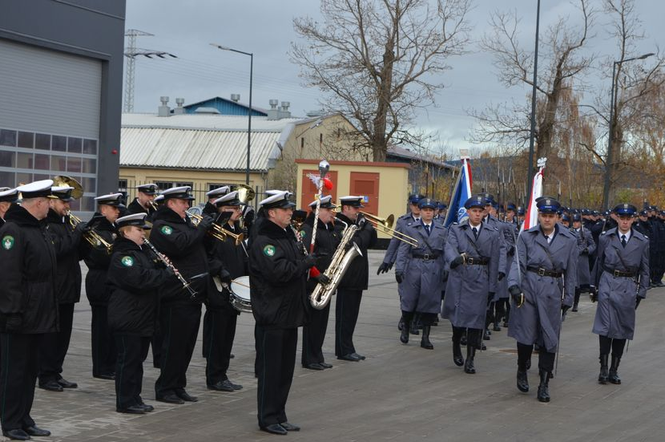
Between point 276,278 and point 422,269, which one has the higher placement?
point 276,278

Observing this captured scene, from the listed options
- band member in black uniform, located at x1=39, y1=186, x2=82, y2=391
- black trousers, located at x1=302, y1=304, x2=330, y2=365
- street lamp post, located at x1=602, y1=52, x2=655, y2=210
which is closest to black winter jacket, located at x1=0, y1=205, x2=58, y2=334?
band member in black uniform, located at x1=39, y1=186, x2=82, y2=391

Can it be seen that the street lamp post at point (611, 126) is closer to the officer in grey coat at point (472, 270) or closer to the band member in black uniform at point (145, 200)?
the officer in grey coat at point (472, 270)

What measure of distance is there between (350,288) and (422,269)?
5.92ft

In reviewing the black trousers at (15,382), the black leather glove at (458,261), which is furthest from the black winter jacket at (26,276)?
the black leather glove at (458,261)

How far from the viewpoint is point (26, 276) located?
7996 mm

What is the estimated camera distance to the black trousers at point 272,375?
8492 mm

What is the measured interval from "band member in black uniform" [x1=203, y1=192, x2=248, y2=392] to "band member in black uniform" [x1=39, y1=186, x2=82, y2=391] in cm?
134

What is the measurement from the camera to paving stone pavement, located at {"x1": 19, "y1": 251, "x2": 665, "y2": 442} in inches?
338

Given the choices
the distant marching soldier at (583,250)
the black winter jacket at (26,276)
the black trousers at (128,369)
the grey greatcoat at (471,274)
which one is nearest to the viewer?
the black winter jacket at (26,276)

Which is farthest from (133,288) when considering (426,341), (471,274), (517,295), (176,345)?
(426,341)

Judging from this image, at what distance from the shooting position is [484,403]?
10102mm

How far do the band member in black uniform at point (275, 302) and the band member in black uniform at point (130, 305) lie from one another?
101cm

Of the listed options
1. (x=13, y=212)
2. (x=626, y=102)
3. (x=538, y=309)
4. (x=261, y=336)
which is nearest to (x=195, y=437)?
(x=261, y=336)

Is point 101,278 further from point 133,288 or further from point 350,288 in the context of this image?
point 350,288
